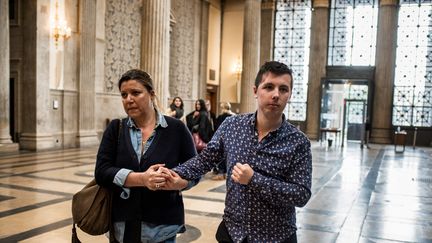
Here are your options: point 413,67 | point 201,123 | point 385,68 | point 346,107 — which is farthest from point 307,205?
point 413,67

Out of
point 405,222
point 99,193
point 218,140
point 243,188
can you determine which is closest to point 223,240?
point 243,188

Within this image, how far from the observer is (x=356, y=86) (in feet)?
68.8

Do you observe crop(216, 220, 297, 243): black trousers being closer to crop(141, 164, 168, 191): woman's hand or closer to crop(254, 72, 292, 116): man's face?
crop(141, 164, 168, 191): woman's hand

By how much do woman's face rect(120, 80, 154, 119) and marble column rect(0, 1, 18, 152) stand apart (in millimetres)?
10864

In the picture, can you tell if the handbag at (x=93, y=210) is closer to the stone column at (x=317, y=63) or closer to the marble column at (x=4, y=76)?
the marble column at (x=4, y=76)

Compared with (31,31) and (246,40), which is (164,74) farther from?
(246,40)

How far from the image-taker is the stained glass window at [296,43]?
2192 centimetres

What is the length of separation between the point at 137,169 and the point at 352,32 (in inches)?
816

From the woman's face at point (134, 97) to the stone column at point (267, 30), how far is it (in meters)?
20.5

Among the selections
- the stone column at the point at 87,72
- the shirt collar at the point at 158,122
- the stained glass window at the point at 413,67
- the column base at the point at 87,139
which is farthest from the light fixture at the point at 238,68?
the shirt collar at the point at 158,122

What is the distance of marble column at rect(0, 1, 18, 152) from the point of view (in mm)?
11586

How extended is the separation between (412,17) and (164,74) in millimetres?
14866

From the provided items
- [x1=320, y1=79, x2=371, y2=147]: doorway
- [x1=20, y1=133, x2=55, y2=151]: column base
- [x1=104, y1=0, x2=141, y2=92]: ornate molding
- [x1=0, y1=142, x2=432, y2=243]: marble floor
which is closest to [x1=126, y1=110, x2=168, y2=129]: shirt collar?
[x1=0, y1=142, x2=432, y2=243]: marble floor

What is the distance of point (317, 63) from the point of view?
70.0 ft
